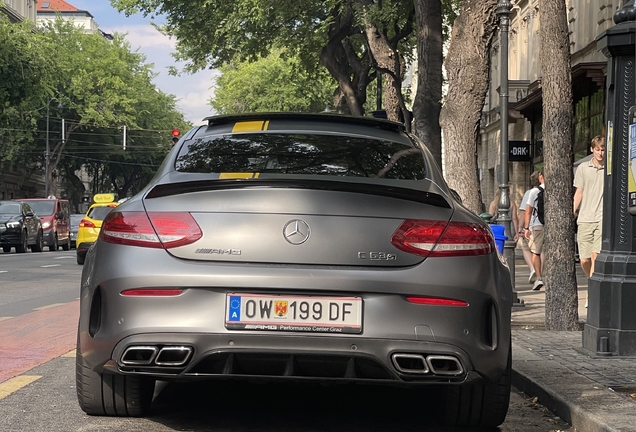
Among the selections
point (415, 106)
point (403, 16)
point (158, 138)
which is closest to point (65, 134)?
point (158, 138)

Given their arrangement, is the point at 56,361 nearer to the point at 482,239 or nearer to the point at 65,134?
the point at 482,239

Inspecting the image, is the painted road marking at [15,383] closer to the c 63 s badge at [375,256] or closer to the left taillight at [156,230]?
the left taillight at [156,230]

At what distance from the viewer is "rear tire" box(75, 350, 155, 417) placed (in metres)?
5.67

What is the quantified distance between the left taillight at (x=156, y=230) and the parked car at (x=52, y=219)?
35683 millimetres

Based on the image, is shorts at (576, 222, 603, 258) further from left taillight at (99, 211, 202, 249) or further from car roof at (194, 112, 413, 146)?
left taillight at (99, 211, 202, 249)

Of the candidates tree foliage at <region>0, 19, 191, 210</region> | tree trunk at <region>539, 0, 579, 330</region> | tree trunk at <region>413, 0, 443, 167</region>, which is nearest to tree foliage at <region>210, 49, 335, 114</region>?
tree foliage at <region>0, 19, 191, 210</region>

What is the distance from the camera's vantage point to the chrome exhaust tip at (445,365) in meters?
5.04

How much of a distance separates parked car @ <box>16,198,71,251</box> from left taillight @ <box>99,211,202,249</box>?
35683mm

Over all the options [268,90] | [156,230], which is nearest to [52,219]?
[268,90]

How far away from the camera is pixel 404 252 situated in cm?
511

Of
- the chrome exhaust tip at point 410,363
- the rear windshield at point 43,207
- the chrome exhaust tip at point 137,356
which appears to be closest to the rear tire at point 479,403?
the chrome exhaust tip at point 410,363

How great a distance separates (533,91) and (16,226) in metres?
16.0

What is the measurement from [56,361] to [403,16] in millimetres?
20821

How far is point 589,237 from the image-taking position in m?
13.1
